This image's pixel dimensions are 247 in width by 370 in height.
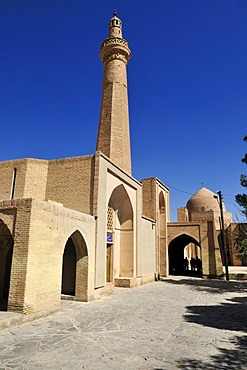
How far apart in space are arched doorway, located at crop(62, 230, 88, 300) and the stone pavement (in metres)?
0.90

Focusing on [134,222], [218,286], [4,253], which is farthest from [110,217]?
[218,286]

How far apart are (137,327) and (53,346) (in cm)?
221

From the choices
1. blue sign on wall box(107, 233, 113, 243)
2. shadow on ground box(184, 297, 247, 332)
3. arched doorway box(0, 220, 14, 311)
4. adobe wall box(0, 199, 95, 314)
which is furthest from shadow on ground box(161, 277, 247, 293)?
arched doorway box(0, 220, 14, 311)

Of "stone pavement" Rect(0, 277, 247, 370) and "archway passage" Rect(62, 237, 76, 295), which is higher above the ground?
"archway passage" Rect(62, 237, 76, 295)

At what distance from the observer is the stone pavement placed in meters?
4.36

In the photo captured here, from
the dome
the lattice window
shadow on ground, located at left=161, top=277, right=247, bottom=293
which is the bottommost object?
shadow on ground, located at left=161, top=277, right=247, bottom=293

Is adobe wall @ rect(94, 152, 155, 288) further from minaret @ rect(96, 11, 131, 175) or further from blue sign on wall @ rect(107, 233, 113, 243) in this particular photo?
minaret @ rect(96, 11, 131, 175)

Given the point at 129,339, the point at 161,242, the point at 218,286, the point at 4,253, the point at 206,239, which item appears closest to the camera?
the point at 129,339

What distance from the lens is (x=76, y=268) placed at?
10086 millimetres

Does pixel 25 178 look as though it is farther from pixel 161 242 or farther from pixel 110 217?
pixel 161 242

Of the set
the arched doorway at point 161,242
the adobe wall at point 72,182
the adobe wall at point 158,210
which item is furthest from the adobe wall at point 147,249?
the adobe wall at point 72,182

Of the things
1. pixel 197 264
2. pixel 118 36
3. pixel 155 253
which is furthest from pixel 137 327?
pixel 197 264

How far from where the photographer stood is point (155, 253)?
1930 centimetres

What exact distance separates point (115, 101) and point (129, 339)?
1533cm
